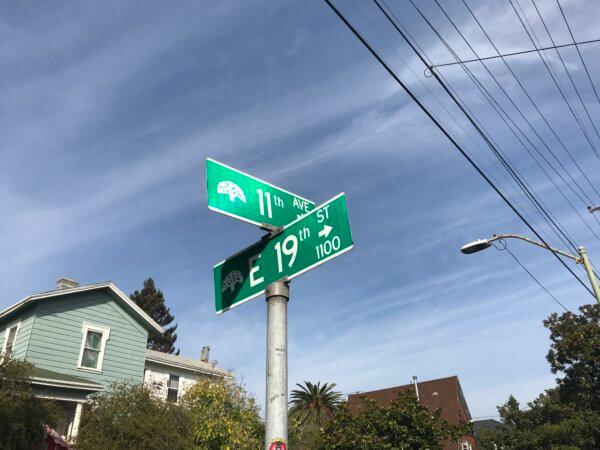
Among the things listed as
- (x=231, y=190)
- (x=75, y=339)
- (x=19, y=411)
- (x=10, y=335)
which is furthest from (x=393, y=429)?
(x=231, y=190)

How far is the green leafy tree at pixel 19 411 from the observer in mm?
12609

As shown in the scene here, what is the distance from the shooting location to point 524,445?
33.3 m

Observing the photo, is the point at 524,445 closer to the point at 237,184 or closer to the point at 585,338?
the point at 585,338

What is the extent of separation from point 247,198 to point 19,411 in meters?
12.2

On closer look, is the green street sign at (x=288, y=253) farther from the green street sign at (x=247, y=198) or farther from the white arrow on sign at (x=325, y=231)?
the green street sign at (x=247, y=198)

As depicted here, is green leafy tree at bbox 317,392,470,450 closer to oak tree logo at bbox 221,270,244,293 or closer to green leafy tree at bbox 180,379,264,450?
green leafy tree at bbox 180,379,264,450

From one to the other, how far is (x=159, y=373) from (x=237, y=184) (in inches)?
971

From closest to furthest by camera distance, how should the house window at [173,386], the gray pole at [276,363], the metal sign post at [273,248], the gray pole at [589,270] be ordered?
the gray pole at [276,363]
the metal sign post at [273,248]
the gray pole at [589,270]
the house window at [173,386]

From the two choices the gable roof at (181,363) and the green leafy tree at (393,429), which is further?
the gable roof at (181,363)

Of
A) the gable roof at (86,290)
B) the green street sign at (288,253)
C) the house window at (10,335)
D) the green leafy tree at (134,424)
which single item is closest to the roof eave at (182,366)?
the gable roof at (86,290)

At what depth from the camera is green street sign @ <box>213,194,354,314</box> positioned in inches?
151

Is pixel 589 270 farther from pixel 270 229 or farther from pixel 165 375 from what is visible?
pixel 165 375

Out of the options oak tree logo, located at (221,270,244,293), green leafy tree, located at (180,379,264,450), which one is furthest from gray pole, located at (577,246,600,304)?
green leafy tree, located at (180,379,264,450)

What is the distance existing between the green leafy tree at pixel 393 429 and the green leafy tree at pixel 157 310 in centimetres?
4806
